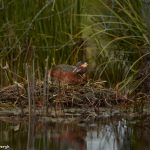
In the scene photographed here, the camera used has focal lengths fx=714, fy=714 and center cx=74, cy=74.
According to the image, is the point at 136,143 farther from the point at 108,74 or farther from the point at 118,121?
the point at 108,74

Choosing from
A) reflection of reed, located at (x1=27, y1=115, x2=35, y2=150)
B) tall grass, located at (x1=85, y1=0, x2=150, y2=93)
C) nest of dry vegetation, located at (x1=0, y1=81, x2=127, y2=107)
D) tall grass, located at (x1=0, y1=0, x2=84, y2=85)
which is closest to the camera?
reflection of reed, located at (x1=27, y1=115, x2=35, y2=150)

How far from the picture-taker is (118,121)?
6320 mm

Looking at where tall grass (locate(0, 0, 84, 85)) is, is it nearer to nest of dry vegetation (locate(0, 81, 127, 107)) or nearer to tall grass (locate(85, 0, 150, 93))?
tall grass (locate(85, 0, 150, 93))

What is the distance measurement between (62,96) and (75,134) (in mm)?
1357

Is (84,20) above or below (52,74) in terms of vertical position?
above

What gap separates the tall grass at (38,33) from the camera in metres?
8.23

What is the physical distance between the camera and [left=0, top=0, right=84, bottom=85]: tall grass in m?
8.23

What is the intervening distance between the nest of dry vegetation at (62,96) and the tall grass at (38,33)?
915 millimetres

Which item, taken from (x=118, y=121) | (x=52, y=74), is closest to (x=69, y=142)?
(x=118, y=121)

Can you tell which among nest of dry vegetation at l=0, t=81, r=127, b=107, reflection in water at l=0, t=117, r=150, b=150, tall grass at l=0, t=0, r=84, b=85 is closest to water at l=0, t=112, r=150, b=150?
reflection in water at l=0, t=117, r=150, b=150

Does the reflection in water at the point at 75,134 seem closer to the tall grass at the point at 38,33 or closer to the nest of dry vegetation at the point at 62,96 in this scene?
the nest of dry vegetation at the point at 62,96

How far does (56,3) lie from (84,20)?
44cm

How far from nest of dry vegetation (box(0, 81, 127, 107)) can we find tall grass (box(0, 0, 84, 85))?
91cm

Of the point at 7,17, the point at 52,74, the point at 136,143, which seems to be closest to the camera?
the point at 136,143
